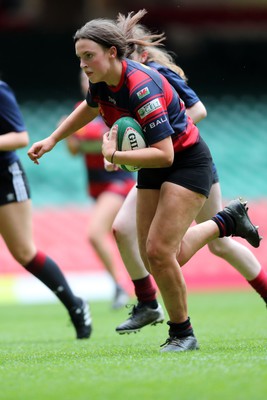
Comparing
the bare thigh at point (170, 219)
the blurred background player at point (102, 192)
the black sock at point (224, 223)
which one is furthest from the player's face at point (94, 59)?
the blurred background player at point (102, 192)

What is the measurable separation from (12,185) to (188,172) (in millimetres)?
1774

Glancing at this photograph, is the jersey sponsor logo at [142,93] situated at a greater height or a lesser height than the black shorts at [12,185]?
greater

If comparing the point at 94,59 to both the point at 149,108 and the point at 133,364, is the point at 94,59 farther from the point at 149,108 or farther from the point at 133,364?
the point at 133,364

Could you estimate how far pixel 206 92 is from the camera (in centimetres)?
1881

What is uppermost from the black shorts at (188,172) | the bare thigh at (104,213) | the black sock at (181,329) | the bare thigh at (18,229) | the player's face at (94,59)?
the player's face at (94,59)

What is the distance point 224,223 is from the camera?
5.05m

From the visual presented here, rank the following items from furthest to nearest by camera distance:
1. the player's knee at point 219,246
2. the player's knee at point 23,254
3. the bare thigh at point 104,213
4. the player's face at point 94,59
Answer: the bare thigh at point 104,213
the player's knee at point 23,254
the player's knee at point 219,246
the player's face at point 94,59

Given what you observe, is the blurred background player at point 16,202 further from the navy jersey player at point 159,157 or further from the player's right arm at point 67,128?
the navy jersey player at point 159,157

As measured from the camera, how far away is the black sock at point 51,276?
630 centimetres

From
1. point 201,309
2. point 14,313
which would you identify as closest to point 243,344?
point 201,309

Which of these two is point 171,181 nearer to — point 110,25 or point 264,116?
point 110,25

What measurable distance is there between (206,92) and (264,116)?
1.33 m

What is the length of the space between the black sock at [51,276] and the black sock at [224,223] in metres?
1.69

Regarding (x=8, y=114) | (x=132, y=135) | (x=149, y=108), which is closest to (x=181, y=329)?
(x=132, y=135)
